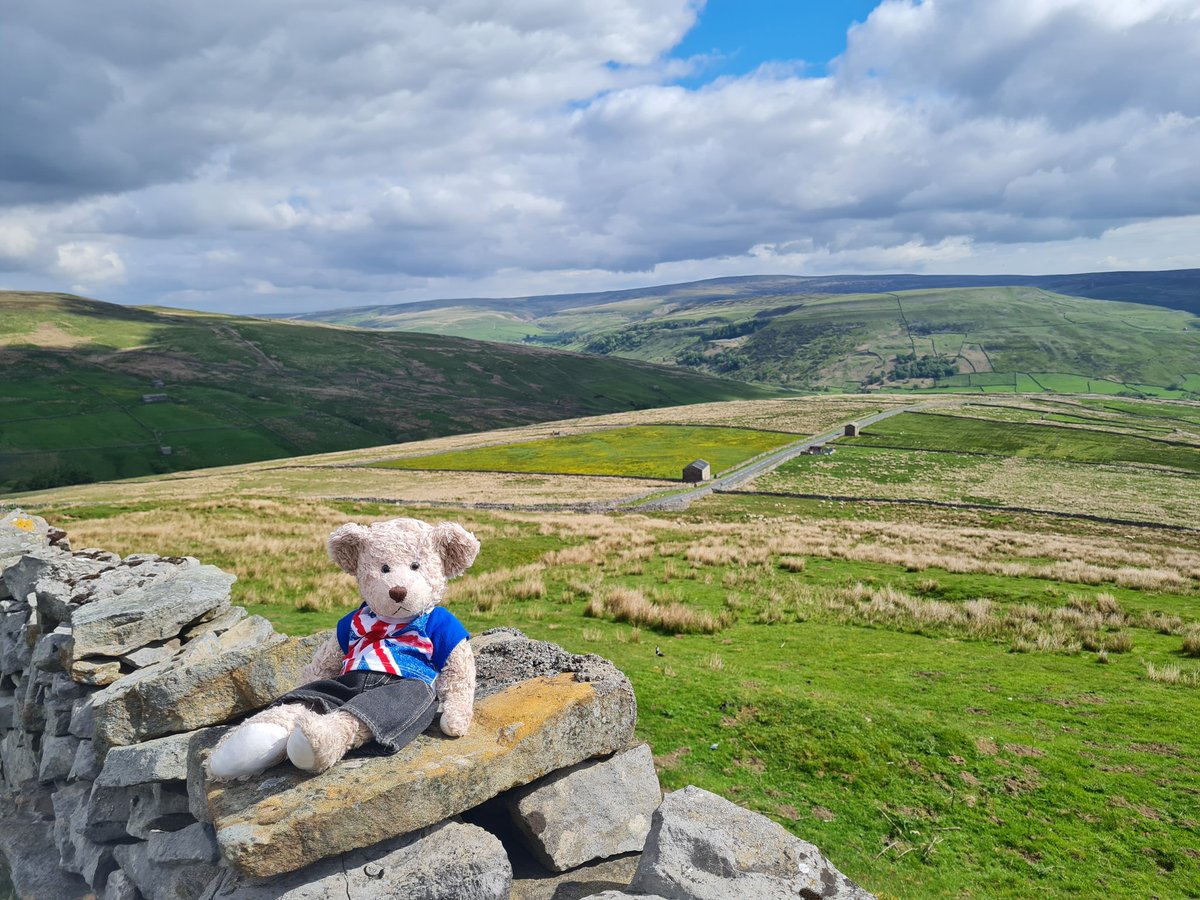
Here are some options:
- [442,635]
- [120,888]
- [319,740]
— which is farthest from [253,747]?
[120,888]

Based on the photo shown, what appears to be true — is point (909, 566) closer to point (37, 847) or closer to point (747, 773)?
point (747, 773)

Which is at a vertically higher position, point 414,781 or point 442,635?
point 442,635

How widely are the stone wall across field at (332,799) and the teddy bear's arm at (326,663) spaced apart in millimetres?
656

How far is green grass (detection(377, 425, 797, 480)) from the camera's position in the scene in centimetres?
7856

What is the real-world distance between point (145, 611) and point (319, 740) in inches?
230

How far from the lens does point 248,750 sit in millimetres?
5473

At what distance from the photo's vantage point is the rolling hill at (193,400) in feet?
348

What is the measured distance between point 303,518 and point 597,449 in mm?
64500

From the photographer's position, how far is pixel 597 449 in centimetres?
9481

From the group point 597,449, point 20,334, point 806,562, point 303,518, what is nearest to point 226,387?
point 20,334

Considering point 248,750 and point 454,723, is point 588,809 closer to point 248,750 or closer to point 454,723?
point 454,723

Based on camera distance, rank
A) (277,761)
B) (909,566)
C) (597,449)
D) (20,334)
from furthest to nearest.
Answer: (20,334), (597,449), (909,566), (277,761)

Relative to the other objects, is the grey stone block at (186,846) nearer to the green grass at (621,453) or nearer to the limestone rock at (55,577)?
the limestone rock at (55,577)

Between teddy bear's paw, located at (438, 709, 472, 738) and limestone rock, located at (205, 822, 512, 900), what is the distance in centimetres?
91
